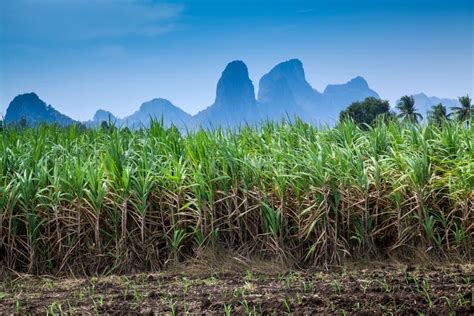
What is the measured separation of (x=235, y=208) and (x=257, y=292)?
1327 mm

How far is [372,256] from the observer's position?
5.39 m

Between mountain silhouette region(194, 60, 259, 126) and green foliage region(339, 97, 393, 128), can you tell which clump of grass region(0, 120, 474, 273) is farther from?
mountain silhouette region(194, 60, 259, 126)

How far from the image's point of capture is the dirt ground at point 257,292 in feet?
12.0

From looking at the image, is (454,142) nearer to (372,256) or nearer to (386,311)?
(372,256)

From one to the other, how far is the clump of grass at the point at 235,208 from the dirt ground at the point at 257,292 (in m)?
0.31

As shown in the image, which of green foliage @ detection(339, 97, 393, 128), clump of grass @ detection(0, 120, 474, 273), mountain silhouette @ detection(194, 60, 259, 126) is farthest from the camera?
mountain silhouette @ detection(194, 60, 259, 126)

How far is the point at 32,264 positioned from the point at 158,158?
1673 mm

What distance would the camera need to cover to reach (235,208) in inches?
212

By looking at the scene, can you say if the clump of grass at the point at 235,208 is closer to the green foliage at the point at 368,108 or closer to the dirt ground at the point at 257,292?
the dirt ground at the point at 257,292

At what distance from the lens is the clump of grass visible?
5.33m

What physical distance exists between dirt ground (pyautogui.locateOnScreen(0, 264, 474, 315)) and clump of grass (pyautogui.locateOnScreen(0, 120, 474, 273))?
31 centimetres

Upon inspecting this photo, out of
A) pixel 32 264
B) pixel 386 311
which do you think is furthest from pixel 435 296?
pixel 32 264

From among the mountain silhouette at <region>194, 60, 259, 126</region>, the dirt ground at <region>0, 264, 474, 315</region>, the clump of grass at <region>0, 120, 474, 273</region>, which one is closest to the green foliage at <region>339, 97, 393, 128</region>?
the clump of grass at <region>0, 120, 474, 273</region>

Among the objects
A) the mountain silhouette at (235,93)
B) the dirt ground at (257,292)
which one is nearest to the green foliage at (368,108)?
the dirt ground at (257,292)
